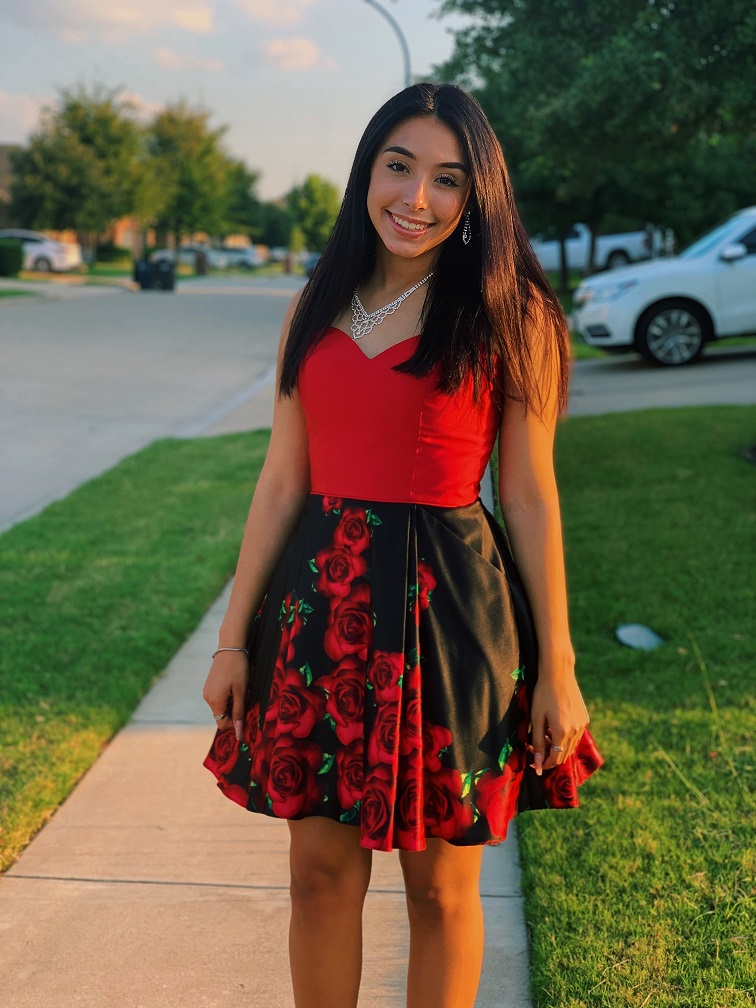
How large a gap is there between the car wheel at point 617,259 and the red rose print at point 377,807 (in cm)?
3130

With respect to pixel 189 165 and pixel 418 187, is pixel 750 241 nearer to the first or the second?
pixel 418 187

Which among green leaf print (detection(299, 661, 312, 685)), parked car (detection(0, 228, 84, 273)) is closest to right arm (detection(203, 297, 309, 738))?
green leaf print (detection(299, 661, 312, 685))

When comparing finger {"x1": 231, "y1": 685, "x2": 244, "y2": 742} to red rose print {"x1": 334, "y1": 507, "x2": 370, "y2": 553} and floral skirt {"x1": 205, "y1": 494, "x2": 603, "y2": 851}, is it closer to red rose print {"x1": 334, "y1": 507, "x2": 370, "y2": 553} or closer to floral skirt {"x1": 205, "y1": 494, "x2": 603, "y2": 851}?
floral skirt {"x1": 205, "y1": 494, "x2": 603, "y2": 851}

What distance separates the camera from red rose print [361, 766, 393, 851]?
1.82m

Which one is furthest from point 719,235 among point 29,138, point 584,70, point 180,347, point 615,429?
point 29,138

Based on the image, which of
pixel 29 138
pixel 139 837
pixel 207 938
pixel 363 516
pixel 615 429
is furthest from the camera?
pixel 29 138

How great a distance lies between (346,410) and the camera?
1.96m

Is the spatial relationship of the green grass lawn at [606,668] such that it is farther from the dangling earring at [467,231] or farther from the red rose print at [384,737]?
the dangling earring at [467,231]

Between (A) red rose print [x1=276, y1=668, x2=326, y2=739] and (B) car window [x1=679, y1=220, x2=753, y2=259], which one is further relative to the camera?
(B) car window [x1=679, y1=220, x2=753, y2=259]

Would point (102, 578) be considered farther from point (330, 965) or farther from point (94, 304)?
point (94, 304)

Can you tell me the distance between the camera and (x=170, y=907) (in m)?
2.94

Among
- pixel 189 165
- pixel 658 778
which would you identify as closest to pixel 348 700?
pixel 658 778

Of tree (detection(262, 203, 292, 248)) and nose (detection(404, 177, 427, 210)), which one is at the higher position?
nose (detection(404, 177, 427, 210))

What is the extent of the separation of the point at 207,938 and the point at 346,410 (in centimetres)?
154
